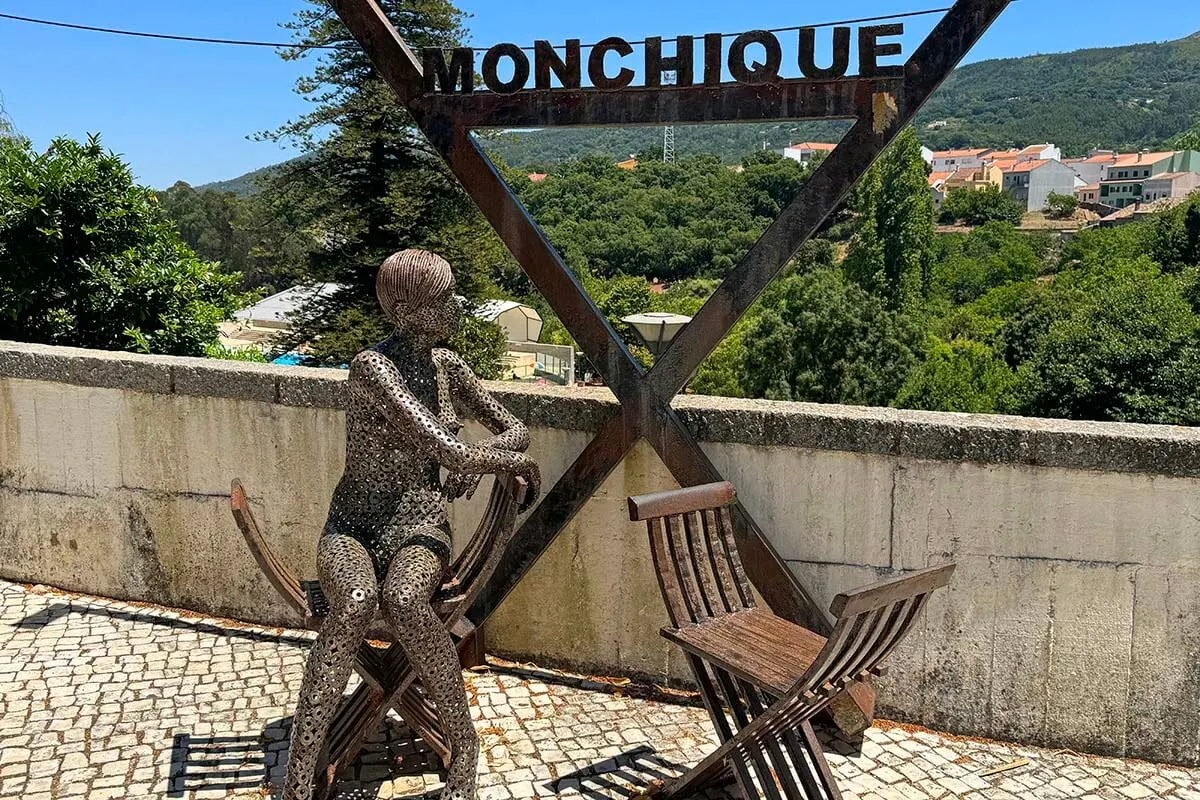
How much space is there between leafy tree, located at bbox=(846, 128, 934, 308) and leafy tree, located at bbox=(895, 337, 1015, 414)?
1617 cm

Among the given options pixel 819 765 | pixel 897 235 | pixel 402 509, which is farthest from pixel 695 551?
pixel 897 235

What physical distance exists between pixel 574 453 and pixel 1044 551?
1.97m

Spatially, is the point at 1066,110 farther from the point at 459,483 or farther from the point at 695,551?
the point at 459,483

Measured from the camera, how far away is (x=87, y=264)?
7.19 m

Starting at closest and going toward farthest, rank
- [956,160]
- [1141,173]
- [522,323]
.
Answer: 1. [522,323]
2. [1141,173]
3. [956,160]

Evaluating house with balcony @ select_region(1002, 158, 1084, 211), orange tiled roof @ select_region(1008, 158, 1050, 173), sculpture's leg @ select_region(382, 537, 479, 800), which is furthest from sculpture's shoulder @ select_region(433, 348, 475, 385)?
orange tiled roof @ select_region(1008, 158, 1050, 173)

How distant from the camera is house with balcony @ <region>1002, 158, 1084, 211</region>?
12119cm

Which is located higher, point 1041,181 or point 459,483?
point 1041,181

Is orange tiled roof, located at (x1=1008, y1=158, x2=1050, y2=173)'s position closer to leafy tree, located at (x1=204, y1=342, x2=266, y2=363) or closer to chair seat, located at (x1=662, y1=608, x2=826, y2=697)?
leafy tree, located at (x1=204, y1=342, x2=266, y2=363)

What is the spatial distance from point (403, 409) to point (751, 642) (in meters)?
1.39

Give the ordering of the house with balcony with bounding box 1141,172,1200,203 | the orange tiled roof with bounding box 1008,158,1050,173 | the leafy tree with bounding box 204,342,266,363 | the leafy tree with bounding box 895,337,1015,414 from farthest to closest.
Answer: the orange tiled roof with bounding box 1008,158,1050,173, the house with balcony with bounding box 1141,172,1200,203, the leafy tree with bounding box 895,337,1015,414, the leafy tree with bounding box 204,342,266,363

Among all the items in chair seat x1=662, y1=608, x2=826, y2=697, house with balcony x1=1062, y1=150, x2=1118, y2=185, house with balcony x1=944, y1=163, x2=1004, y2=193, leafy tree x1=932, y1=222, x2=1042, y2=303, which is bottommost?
chair seat x1=662, y1=608, x2=826, y2=697

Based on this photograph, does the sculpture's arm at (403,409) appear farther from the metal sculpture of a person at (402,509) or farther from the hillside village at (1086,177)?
the hillside village at (1086,177)

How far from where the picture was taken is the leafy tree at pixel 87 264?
23.1 feet
